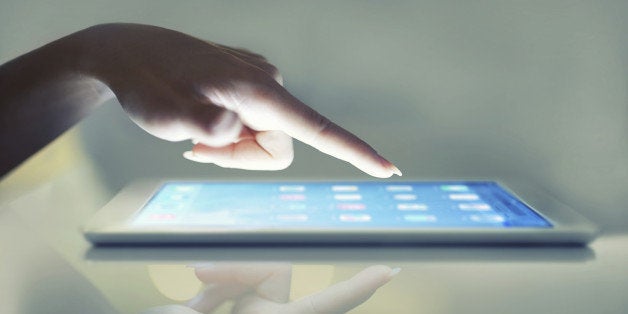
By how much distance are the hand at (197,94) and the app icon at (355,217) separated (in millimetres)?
101

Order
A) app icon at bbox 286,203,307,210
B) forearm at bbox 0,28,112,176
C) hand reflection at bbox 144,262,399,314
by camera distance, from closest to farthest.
→ hand reflection at bbox 144,262,399,314
forearm at bbox 0,28,112,176
app icon at bbox 286,203,307,210

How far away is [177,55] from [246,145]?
0.13 m

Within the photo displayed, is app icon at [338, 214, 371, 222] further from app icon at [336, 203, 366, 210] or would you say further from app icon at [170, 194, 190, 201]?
app icon at [170, 194, 190, 201]

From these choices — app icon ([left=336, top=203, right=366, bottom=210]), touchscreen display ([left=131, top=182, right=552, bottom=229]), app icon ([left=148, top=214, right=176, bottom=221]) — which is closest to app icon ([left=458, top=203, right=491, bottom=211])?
touchscreen display ([left=131, top=182, right=552, bottom=229])

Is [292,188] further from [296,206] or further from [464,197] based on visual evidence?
[464,197]

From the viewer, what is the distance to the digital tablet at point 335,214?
55cm

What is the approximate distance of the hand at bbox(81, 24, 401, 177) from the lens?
45cm

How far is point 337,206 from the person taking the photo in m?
0.65

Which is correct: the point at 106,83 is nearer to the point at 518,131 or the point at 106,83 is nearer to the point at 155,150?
the point at 155,150

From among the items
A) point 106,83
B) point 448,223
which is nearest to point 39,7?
→ point 106,83

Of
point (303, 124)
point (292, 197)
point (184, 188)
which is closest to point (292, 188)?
point (292, 197)

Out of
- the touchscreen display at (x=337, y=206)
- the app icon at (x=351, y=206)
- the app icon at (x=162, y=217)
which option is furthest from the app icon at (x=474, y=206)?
the app icon at (x=162, y=217)

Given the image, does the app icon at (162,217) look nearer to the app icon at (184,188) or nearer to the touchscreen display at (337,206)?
the touchscreen display at (337,206)

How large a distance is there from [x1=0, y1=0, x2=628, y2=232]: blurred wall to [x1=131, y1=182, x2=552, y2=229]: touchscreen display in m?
0.11
